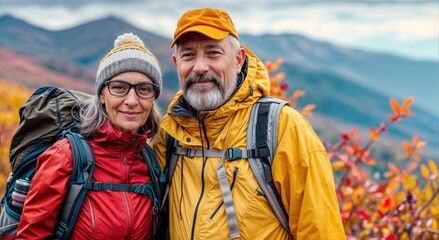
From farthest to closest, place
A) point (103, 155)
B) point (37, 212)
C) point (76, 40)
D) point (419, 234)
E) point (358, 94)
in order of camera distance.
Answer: point (358, 94), point (76, 40), point (419, 234), point (103, 155), point (37, 212)

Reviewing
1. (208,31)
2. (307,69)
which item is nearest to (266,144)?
(208,31)

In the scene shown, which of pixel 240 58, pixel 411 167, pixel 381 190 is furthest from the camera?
pixel 411 167

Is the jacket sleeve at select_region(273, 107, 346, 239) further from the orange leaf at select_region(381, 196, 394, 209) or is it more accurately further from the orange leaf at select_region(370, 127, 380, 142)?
the orange leaf at select_region(370, 127, 380, 142)

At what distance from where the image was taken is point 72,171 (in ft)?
8.44

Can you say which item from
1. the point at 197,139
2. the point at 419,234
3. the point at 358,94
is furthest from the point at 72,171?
the point at 358,94

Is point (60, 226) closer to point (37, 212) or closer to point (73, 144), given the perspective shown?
point (37, 212)

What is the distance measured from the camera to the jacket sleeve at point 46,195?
2510 millimetres

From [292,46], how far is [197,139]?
11259 centimetres

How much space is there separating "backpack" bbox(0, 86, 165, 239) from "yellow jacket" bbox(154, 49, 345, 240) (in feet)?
0.84

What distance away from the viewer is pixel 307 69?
9138cm

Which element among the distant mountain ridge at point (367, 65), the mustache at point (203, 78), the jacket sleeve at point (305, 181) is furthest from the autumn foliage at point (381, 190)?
the distant mountain ridge at point (367, 65)

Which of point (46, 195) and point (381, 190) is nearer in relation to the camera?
point (46, 195)

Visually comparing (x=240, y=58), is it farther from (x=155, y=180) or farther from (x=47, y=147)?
(x=47, y=147)

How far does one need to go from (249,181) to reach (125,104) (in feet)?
2.79
